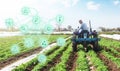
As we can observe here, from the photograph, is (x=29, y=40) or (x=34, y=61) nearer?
(x=29, y=40)

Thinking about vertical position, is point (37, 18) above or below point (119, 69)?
above

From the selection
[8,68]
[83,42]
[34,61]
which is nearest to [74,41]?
[83,42]

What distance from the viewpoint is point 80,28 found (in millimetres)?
20547

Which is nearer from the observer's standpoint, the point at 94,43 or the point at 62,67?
the point at 62,67

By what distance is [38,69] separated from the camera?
14.2m

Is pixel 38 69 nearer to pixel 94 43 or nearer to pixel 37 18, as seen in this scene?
pixel 37 18

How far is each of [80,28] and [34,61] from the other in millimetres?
4717

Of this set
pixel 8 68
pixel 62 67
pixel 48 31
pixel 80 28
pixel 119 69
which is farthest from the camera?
pixel 80 28

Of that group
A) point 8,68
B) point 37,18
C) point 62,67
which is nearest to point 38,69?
point 62,67

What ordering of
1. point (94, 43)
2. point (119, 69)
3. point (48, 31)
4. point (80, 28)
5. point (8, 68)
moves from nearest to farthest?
point (48, 31), point (119, 69), point (8, 68), point (80, 28), point (94, 43)

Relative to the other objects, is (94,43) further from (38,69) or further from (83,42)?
(38,69)

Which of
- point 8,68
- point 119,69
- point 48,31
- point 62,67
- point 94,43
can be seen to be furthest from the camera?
point 94,43

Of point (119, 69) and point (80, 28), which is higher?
point (80, 28)

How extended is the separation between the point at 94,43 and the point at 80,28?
78.5 inches
